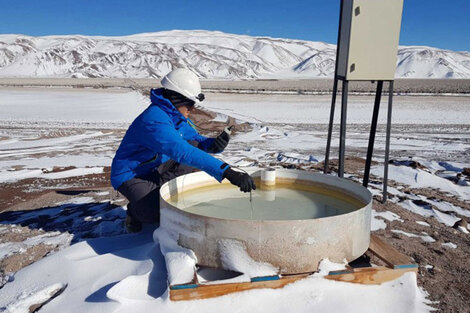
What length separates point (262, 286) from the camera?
7.32ft

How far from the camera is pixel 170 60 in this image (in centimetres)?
9088

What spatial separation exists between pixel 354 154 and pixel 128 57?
9256 centimetres

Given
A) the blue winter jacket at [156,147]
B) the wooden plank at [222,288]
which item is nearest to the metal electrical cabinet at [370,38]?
the blue winter jacket at [156,147]

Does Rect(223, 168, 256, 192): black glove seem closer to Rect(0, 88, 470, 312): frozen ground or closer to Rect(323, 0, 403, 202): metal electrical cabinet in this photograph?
Rect(0, 88, 470, 312): frozen ground

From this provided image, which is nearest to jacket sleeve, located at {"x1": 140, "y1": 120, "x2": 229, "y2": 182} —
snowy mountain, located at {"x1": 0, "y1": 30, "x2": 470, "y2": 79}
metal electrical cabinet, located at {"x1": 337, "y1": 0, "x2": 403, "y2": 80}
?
metal electrical cabinet, located at {"x1": 337, "y1": 0, "x2": 403, "y2": 80}

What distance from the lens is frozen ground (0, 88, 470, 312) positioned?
2.23 m

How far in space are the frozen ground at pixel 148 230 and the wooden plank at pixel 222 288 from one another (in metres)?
0.04

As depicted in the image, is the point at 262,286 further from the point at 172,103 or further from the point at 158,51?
the point at 158,51

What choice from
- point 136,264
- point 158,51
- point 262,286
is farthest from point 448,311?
point 158,51

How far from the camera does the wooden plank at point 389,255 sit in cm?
242

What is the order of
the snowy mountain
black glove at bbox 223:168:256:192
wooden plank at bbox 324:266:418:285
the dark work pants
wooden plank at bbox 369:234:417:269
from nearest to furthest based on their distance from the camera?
wooden plank at bbox 324:266:418:285
wooden plank at bbox 369:234:417:269
black glove at bbox 223:168:256:192
the dark work pants
the snowy mountain

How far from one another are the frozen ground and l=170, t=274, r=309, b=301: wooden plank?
0.12 feet

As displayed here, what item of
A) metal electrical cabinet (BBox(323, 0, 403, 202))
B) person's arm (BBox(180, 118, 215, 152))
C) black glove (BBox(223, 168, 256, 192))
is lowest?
black glove (BBox(223, 168, 256, 192))

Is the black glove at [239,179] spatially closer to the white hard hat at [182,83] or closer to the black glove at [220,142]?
the white hard hat at [182,83]
